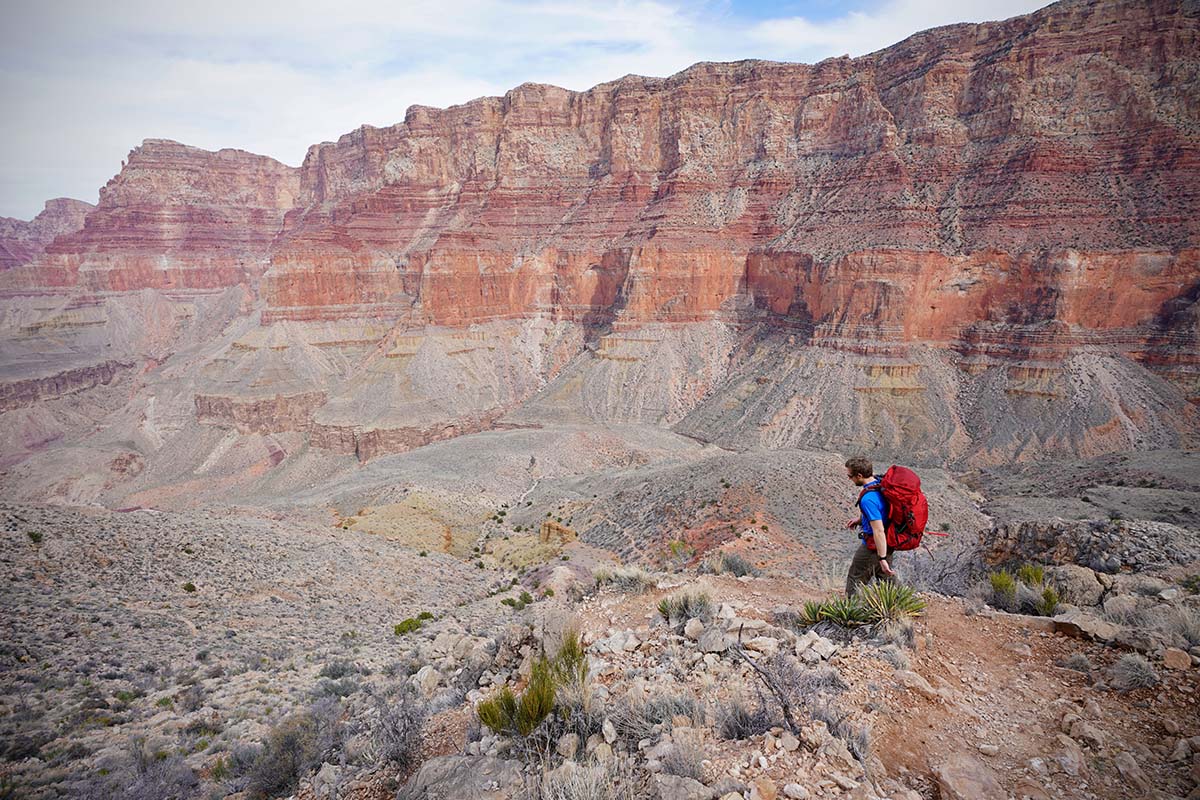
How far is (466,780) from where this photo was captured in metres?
4.65

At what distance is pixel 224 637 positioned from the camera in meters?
13.5

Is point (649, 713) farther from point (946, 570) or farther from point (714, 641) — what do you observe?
point (946, 570)

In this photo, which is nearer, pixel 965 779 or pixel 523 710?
pixel 965 779

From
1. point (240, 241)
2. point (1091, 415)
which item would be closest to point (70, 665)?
point (1091, 415)

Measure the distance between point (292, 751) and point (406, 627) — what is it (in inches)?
323

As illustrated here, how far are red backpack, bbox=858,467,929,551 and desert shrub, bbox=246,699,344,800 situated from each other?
7.65 m

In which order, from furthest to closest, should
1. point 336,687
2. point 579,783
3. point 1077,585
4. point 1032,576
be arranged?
1. point 336,687
2. point 1032,576
3. point 1077,585
4. point 579,783

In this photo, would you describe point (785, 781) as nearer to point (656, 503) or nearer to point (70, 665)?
point (70, 665)

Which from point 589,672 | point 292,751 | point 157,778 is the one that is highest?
point 589,672

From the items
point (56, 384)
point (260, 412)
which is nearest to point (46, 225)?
point (56, 384)

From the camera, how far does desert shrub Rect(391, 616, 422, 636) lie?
15.4 meters

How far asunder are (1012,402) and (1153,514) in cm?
2011

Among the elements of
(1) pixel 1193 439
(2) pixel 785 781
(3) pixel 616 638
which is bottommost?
(1) pixel 1193 439

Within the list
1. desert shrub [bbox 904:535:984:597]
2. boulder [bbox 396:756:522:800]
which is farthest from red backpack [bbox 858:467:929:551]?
boulder [bbox 396:756:522:800]
